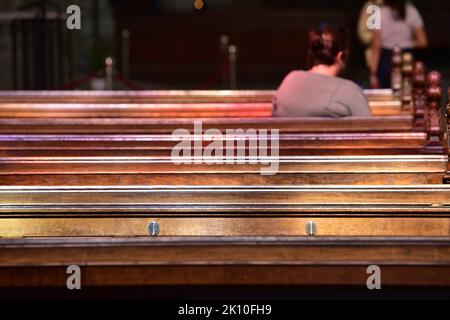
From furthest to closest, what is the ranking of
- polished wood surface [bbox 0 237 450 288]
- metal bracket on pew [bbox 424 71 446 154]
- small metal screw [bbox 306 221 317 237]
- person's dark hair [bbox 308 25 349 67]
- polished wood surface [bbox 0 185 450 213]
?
person's dark hair [bbox 308 25 349 67]
metal bracket on pew [bbox 424 71 446 154]
polished wood surface [bbox 0 185 450 213]
small metal screw [bbox 306 221 317 237]
polished wood surface [bbox 0 237 450 288]

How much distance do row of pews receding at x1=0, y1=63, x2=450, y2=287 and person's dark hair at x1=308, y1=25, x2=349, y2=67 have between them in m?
0.53

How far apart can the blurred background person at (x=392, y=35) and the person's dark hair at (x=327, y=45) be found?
4.31 meters

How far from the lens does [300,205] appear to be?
16.9 feet

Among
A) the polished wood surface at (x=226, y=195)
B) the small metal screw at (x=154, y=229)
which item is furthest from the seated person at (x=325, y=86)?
the small metal screw at (x=154, y=229)

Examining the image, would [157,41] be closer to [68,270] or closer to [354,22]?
[354,22]

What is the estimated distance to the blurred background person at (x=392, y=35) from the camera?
11711mm

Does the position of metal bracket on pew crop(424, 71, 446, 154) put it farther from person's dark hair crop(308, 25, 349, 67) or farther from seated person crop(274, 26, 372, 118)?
person's dark hair crop(308, 25, 349, 67)

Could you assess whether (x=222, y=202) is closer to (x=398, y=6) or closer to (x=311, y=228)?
(x=311, y=228)

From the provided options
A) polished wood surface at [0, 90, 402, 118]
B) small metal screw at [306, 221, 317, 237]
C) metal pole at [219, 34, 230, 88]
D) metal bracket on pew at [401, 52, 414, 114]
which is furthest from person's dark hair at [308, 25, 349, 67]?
metal pole at [219, 34, 230, 88]

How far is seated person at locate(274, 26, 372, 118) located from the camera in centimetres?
736

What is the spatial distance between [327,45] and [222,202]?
90.7 inches

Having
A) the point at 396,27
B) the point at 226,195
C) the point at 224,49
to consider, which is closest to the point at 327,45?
the point at 226,195

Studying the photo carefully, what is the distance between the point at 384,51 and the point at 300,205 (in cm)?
692

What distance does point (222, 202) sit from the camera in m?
5.29
